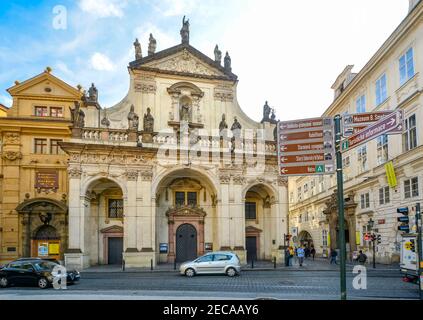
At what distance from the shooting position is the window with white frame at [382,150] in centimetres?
2971

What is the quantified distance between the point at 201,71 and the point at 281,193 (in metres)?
13.5

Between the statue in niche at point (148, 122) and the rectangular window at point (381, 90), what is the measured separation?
736 inches

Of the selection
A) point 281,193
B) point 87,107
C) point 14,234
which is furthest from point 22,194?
point 281,193

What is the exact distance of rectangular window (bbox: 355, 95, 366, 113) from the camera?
34550mm

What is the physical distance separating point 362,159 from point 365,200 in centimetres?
365

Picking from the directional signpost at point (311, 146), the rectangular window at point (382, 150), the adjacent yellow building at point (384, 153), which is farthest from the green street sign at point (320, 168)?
the rectangular window at point (382, 150)

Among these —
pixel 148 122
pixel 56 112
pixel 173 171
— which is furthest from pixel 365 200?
pixel 56 112

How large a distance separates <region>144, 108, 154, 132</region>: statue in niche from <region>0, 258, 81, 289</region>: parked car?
15124 millimetres

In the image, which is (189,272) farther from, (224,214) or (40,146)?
(40,146)

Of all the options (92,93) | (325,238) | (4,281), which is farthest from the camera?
(325,238)

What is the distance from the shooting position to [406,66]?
26.6m

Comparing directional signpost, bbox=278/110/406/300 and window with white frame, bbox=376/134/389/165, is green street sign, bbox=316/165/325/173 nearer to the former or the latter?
directional signpost, bbox=278/110/406/300

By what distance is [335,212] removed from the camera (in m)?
37.5

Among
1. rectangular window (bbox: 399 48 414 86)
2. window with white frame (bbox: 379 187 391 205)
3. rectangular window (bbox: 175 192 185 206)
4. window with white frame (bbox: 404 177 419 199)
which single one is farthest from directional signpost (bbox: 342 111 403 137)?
rectangular window (bbox: 175 192 185 206)
